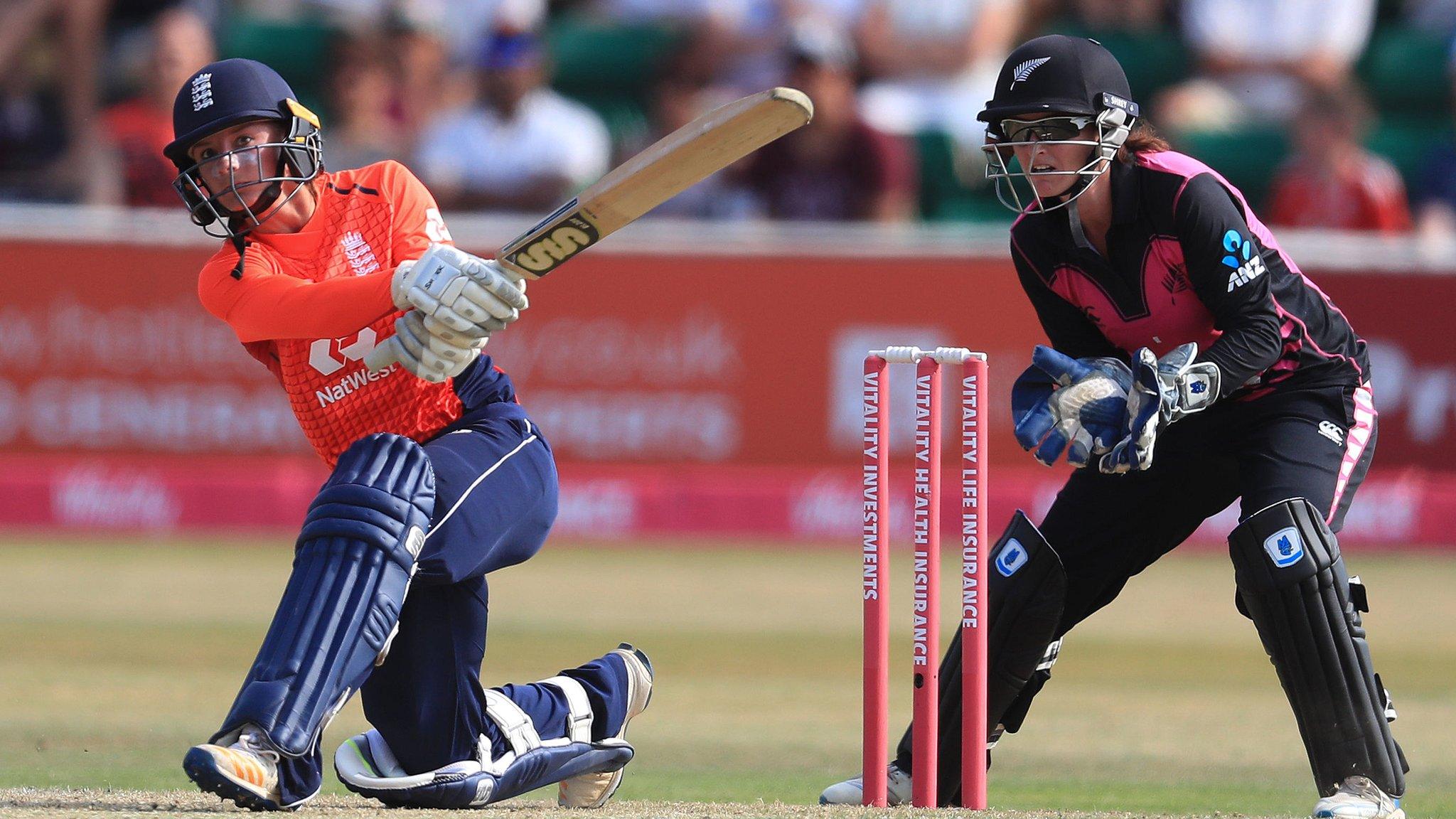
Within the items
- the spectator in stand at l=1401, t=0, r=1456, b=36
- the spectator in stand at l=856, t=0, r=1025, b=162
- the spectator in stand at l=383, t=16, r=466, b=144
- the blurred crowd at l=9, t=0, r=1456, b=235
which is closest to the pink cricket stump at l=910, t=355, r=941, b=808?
the blurred crowd at l=9, t=0, r=1456, b=235

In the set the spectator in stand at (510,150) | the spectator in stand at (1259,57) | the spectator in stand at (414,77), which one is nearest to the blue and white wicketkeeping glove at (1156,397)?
the spectator in stand at (510,150)

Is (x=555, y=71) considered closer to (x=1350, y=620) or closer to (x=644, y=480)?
(x=644, y=480)

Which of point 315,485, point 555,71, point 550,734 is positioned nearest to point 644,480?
point 315,485

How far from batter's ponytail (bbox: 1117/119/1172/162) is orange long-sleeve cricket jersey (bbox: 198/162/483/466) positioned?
1294 millimetres

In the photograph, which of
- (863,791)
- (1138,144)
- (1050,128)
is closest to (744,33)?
(1138,144)

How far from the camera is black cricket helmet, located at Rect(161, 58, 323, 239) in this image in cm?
341

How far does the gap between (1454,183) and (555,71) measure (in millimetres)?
4617

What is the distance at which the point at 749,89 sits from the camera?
955 cm

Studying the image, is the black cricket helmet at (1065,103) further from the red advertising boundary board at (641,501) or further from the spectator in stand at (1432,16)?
the spectator in stand at (1432,16)

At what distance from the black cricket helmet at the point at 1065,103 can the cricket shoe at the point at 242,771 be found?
166cm

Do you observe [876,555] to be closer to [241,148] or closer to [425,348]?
[425,348]

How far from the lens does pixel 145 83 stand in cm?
1002

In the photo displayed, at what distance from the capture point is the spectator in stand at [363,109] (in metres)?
9.12

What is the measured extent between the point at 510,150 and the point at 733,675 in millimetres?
4124
